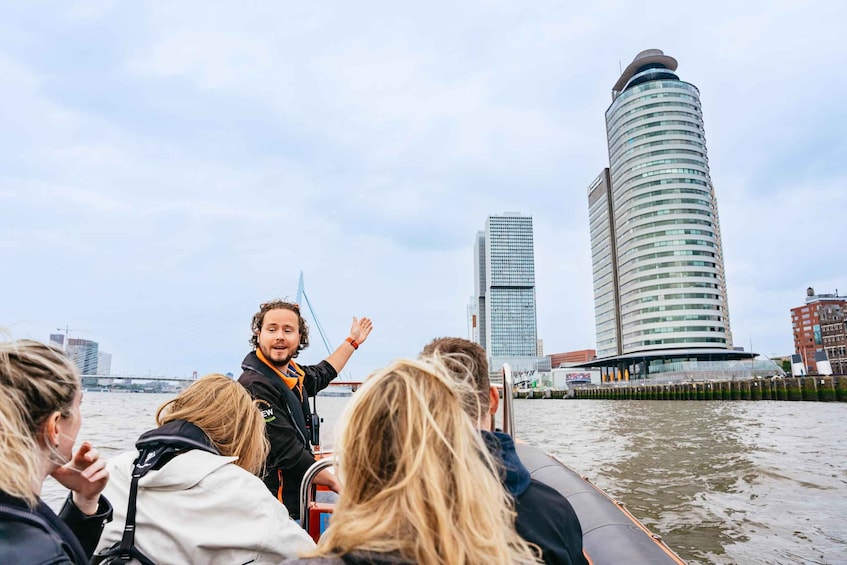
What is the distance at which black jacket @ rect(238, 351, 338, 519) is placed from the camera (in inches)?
120

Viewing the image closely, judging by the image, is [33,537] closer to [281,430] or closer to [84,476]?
[84,476]

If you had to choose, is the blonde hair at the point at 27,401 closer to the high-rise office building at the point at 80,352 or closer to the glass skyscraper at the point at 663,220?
the high-rise office building at the point at 80,352

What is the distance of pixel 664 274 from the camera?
81.1 m

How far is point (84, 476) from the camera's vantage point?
163cm

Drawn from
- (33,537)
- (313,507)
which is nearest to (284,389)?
(313,507)

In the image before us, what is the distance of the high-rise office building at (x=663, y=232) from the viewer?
7856 cm

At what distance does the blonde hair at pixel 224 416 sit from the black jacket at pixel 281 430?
0.72m

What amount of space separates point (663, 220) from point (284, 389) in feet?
287

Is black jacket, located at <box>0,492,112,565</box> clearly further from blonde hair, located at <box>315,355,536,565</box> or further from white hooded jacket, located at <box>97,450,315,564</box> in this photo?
blonde hair, located at <box>315,355,536,565</box>

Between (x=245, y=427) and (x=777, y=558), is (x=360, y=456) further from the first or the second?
(x=777, y=558)

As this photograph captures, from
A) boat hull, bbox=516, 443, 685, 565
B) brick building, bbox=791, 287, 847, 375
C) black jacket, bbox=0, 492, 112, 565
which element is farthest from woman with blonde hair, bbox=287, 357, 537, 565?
brick building, bbox=791, 287, 847, 375

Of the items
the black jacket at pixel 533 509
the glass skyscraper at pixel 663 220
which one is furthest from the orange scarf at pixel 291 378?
the glass skyscraper at pixel 663 220

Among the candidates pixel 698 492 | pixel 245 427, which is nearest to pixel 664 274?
pixel 698 492

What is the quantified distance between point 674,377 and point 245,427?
72292 mm
